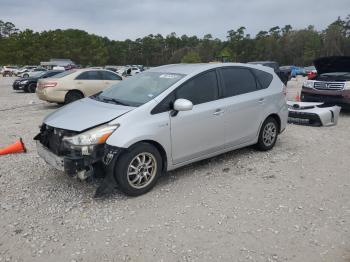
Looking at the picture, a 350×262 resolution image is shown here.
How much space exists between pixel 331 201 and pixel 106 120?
293cm

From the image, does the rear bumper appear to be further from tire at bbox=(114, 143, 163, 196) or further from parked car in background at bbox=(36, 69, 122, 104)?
tire at bbox=(114, 143, 163, 196)

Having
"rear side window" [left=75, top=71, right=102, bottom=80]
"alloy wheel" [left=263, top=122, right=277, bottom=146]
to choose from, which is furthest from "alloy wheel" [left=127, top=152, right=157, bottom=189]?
"rear side window" [left=75, top=71, right=102, bottom=80]

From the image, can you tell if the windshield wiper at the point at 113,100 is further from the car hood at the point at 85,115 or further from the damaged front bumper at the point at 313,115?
the damaged front bumper at the point at 313,115

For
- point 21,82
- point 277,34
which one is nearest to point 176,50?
point 277,34

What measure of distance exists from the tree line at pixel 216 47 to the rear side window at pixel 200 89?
2498 inches

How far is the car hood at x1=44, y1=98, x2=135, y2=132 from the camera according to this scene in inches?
161

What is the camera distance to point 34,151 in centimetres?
636

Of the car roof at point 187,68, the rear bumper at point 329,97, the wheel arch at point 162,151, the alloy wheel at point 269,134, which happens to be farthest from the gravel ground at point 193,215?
the rear bumper at point 329,97

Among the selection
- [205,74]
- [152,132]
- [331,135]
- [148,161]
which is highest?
[205,74]

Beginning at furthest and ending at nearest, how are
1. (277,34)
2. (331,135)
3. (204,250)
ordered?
1. (277,34)
2. (331,135)
3. (204,250)

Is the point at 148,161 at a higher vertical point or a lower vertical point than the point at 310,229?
higher

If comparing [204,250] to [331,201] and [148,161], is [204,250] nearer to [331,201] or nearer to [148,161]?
[148,161]

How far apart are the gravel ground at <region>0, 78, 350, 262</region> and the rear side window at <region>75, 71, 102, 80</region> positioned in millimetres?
6776

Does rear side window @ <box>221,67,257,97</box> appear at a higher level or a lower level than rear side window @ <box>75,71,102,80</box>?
higher
